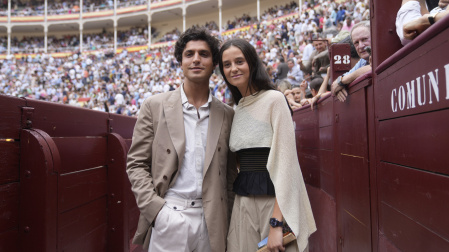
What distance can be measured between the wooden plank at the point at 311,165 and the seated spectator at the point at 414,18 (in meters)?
1.67

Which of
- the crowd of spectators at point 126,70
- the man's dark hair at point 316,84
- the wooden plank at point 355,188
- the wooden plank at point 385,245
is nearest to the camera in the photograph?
the wooden plank at point 385,245

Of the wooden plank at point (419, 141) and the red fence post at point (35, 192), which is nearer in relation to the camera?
the wooden plank at point (419, 141)

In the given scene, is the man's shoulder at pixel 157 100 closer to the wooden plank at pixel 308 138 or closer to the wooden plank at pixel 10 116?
the wooden plank at pixel 10 116

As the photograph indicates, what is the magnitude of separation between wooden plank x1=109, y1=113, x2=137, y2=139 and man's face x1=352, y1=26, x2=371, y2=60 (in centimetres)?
198

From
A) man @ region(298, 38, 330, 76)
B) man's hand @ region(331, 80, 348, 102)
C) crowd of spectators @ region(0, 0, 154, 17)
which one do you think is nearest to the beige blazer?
man's hand @ region(331, 80, 348, 102)

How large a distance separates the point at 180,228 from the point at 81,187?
3.01ft

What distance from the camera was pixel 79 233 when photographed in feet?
7.27

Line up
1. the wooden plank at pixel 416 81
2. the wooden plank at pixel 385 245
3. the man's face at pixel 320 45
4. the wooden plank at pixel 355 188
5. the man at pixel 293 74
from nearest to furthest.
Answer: the wooden plank at pixel 416 81
the wooden plank at pixel 385 245
the wooden plank at pixel 355 188
the man's face at pixel 320 45
the man at pixel 293 74

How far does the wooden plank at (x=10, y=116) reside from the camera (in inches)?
62.6

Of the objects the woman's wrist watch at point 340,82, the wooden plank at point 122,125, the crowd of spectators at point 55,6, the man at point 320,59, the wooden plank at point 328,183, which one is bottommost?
the wooden plank at point 328,183

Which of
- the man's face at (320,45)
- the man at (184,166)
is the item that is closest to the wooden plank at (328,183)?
the man at (184,166)

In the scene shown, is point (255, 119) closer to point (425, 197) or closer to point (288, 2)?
point (425, 197)

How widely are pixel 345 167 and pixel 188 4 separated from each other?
3367 centimetres

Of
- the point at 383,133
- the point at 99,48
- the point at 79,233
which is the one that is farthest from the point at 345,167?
the point at 99,48
